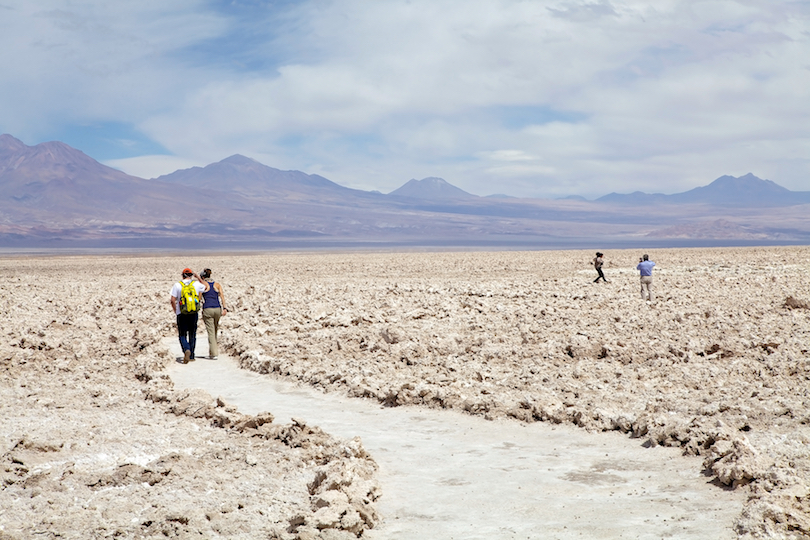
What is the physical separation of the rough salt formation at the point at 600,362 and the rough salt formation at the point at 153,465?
7.59ft

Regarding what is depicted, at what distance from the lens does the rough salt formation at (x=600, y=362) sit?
6.56m

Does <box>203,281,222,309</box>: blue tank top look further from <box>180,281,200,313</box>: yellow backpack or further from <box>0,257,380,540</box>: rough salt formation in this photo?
<box>0,257,380,540</box>: rough salt formation

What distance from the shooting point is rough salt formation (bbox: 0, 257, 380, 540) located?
5219 mm

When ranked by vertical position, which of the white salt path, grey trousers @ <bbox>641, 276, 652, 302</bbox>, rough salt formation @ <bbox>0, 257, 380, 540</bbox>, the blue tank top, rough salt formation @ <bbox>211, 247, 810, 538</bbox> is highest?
the blue tank top

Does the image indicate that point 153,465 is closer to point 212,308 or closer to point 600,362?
point 212,308

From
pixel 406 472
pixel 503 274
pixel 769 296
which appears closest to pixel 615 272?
pixel 503 274

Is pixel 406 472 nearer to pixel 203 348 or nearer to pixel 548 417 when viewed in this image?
pixel 548 417

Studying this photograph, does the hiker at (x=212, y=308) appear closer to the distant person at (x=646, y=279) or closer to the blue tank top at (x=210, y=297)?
the blue tank top at (x=210, y=297)

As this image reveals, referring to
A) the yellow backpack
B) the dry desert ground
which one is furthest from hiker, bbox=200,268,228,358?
the dry desert ground

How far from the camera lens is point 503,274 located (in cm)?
3180

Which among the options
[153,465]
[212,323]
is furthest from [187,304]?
[153,465]

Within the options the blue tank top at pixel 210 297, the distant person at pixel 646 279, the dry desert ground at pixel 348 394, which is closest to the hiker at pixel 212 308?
the blue tank top at pixel 210 297

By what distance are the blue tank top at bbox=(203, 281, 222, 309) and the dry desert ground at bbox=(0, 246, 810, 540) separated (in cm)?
98

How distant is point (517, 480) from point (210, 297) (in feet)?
24.7
